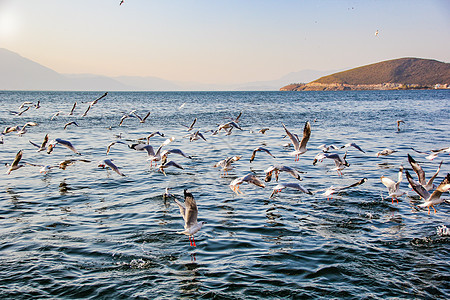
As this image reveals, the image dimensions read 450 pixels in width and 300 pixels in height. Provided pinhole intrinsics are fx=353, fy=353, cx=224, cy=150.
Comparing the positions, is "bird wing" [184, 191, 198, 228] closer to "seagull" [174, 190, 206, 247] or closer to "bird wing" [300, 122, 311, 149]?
"seagull" [174, 190, 206, 247]

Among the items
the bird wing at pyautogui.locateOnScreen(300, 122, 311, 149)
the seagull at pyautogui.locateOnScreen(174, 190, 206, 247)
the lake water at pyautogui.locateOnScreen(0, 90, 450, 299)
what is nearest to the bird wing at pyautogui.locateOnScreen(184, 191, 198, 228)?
Answer: the seagull at pyautogui.locateOnScreen(174, 190, 206, 247)

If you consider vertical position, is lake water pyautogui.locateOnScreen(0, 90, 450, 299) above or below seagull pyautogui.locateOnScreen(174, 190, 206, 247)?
below

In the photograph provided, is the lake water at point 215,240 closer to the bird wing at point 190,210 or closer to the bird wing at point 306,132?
the bird wing at point 190,210

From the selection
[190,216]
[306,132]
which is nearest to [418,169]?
[306,132]

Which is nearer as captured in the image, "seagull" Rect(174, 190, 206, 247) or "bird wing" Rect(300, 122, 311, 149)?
"seagull" Rect(174, 190, 206, 247)

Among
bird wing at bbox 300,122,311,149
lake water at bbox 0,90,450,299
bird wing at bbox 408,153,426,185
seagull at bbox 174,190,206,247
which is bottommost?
lake water at bbox 0,90,450,299

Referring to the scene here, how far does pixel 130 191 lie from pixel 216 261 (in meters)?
6.58

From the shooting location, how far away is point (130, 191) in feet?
44.1

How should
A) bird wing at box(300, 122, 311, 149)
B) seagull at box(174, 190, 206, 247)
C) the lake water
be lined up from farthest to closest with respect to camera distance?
bird wing at box(300, 122, 311, 149), seagull at box(174, 190, 206, 247), the lake water

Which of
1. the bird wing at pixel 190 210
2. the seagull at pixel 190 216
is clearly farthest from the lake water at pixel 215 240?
the bird wing at pixel 190 210

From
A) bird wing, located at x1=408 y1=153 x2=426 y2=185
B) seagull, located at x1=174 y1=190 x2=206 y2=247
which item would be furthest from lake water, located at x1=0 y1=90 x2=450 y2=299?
bird wing, located at x1=408 y1=153 x2=426 y2=185

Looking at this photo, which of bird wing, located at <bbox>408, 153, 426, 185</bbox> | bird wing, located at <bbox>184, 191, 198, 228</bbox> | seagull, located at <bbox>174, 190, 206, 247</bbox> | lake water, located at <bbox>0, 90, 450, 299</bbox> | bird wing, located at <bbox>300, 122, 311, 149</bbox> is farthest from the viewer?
bird wing, located at <bbox>300, 122, 311, 149</bbox>

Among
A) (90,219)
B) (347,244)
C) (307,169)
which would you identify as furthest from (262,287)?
(307,169)

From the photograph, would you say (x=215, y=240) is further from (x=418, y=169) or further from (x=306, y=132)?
(x=418, y=169)
